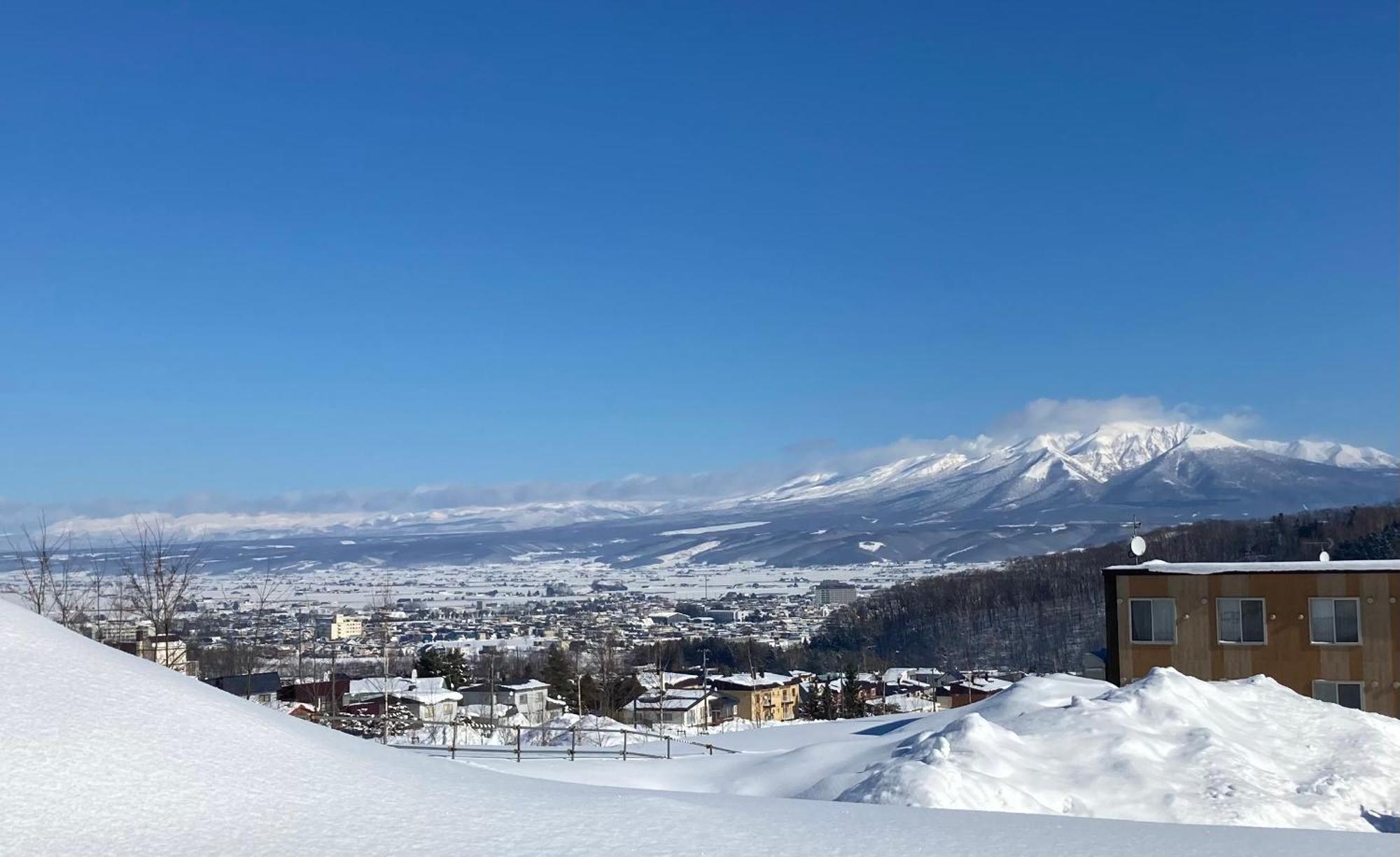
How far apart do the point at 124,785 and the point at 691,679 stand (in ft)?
157

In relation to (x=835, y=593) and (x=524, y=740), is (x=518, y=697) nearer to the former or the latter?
(x=524, y=740)

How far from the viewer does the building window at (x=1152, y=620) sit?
1957 centimetres

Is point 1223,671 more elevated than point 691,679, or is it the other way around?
point 1223,671

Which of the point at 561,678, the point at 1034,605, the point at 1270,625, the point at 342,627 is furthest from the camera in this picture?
the point at 1034,605

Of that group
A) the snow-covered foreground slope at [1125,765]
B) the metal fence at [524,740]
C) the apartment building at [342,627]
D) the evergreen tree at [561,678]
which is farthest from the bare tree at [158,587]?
the apartment building at [342,627]

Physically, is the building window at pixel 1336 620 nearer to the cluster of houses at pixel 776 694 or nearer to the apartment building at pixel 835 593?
the cluster of houses at pixel 776 694

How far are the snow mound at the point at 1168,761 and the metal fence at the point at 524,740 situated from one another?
6195 millimetres

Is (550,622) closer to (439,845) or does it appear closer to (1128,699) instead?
(1128,699)

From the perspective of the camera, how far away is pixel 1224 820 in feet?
37.3

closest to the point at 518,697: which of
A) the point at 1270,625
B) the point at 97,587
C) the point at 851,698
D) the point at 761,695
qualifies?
the point at 761,695

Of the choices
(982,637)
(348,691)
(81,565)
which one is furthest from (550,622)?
(348,691)

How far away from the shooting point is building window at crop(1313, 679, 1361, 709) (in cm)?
1853

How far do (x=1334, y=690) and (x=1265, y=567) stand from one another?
213cm

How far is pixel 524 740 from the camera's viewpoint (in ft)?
79.9
